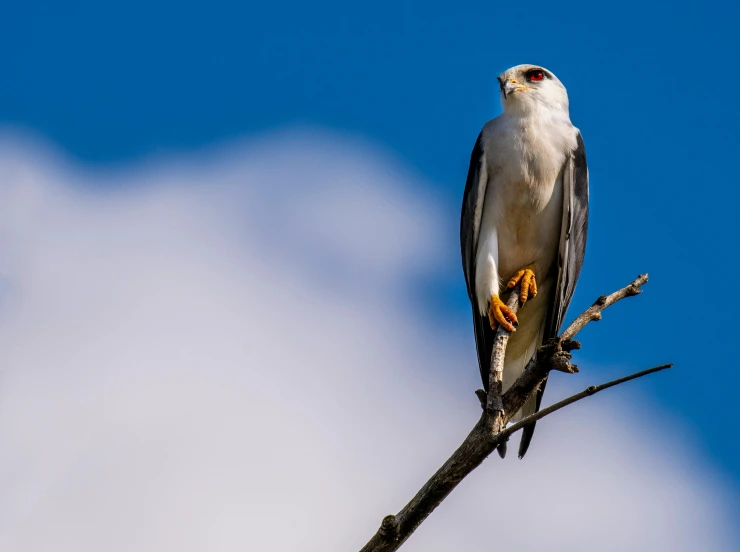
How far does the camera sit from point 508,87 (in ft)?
25.3

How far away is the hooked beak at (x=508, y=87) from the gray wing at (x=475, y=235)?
0.49 m

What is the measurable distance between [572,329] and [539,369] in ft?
1.04

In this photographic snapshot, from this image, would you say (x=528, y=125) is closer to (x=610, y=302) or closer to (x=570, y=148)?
(x=570, y=148)

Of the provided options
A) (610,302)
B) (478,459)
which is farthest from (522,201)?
(478,459)

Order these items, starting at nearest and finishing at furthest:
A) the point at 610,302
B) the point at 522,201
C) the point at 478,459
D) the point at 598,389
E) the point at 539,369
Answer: the point at 598,389, the point at 478,459, the point at 539,369, the point at 610,302, the point at 522,201

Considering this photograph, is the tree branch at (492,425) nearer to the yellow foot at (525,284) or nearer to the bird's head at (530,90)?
the yellow foot at (525,284)

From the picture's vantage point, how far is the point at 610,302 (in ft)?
16.4

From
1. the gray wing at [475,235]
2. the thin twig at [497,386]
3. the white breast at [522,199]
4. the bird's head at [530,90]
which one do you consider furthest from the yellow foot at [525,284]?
the bird's head at [530,90]

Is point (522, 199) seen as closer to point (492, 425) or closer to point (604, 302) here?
point (604, 302)

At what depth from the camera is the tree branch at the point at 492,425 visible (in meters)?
3.88

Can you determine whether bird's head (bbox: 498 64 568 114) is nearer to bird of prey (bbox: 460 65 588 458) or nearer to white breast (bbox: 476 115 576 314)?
bird of prey (bbox: 460 65 588 458)

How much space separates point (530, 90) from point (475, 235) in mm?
1355

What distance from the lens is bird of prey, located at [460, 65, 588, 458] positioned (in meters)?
7.04

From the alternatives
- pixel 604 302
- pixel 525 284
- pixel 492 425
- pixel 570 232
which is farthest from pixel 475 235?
pixel 492 425
